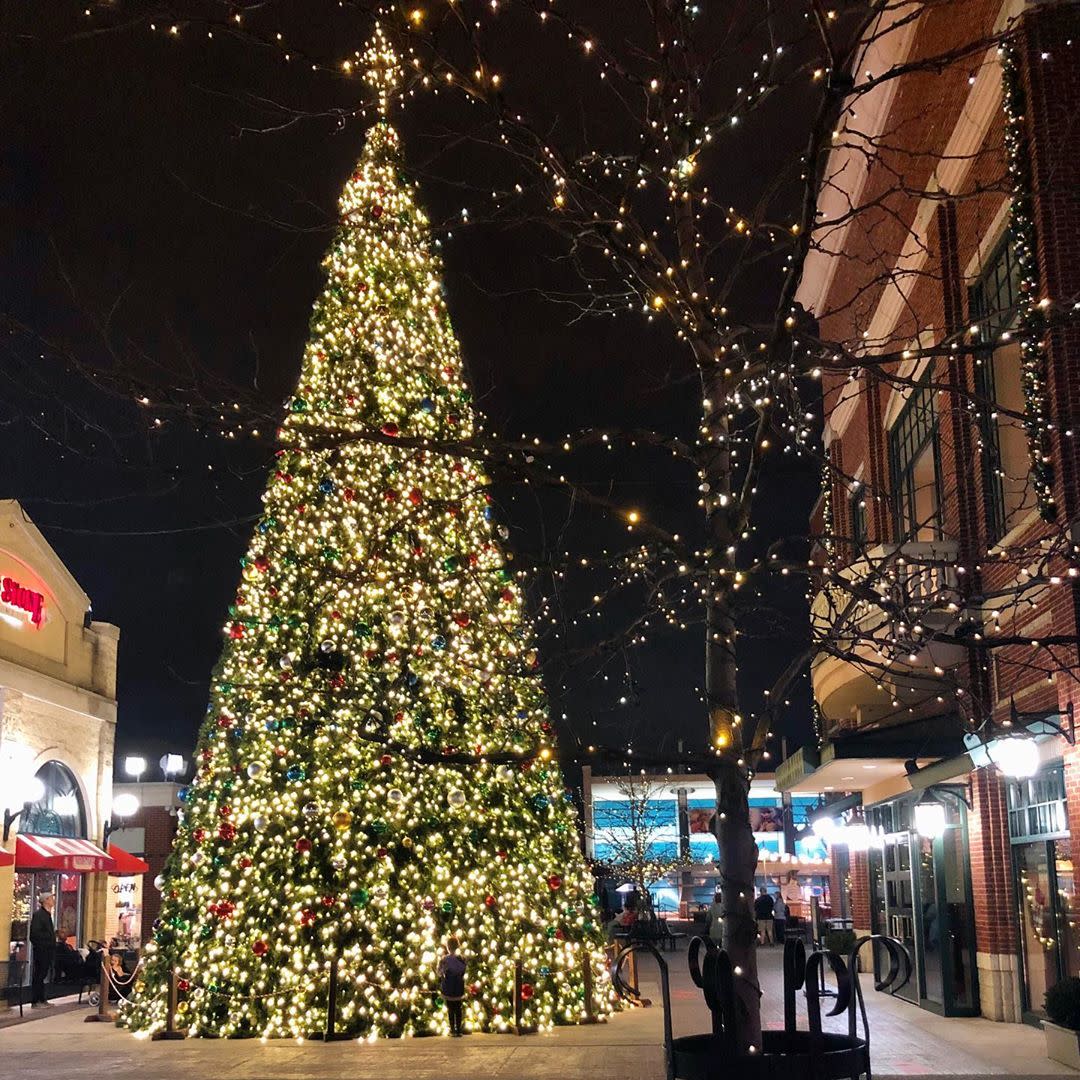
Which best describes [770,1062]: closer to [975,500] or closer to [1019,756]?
[1019,756]

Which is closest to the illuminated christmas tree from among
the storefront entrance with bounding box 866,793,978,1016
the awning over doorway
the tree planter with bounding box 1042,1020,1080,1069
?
the storefront entrance with bounding box 866,793,978,1016

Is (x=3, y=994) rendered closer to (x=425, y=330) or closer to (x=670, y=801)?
(x=425, y=330)

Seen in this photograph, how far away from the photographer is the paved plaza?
41.6 feet

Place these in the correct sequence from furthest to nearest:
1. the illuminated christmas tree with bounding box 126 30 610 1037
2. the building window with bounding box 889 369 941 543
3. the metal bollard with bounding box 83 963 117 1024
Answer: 1. the building window with bounding box 889 369 941 543
2. the metal bollard with bounding box 83 963 117 1024
3. the illuminated christmas tree with bounding box 126 30 610 1037

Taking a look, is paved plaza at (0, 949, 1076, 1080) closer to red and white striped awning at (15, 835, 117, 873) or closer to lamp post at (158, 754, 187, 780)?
red and white striped awning at (15, 835, 117, 873)

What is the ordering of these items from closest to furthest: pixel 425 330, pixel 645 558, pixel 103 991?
pixel 645 558
pixel 425 330
pixel 103 991

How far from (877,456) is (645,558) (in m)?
15.9

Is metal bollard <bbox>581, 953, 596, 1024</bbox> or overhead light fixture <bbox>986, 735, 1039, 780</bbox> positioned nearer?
overhead light fixture <bbox>986, 735, 1039, 780</bbox>

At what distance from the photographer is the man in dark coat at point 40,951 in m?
21.6

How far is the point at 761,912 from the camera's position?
115ft

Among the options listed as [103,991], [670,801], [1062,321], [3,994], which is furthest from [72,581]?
[670,801]

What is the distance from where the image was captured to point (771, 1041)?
8.79 meters

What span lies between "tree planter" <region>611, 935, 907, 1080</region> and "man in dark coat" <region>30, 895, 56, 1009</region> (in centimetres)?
1576

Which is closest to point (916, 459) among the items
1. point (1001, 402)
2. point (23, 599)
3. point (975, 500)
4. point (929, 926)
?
point (975, 500)
